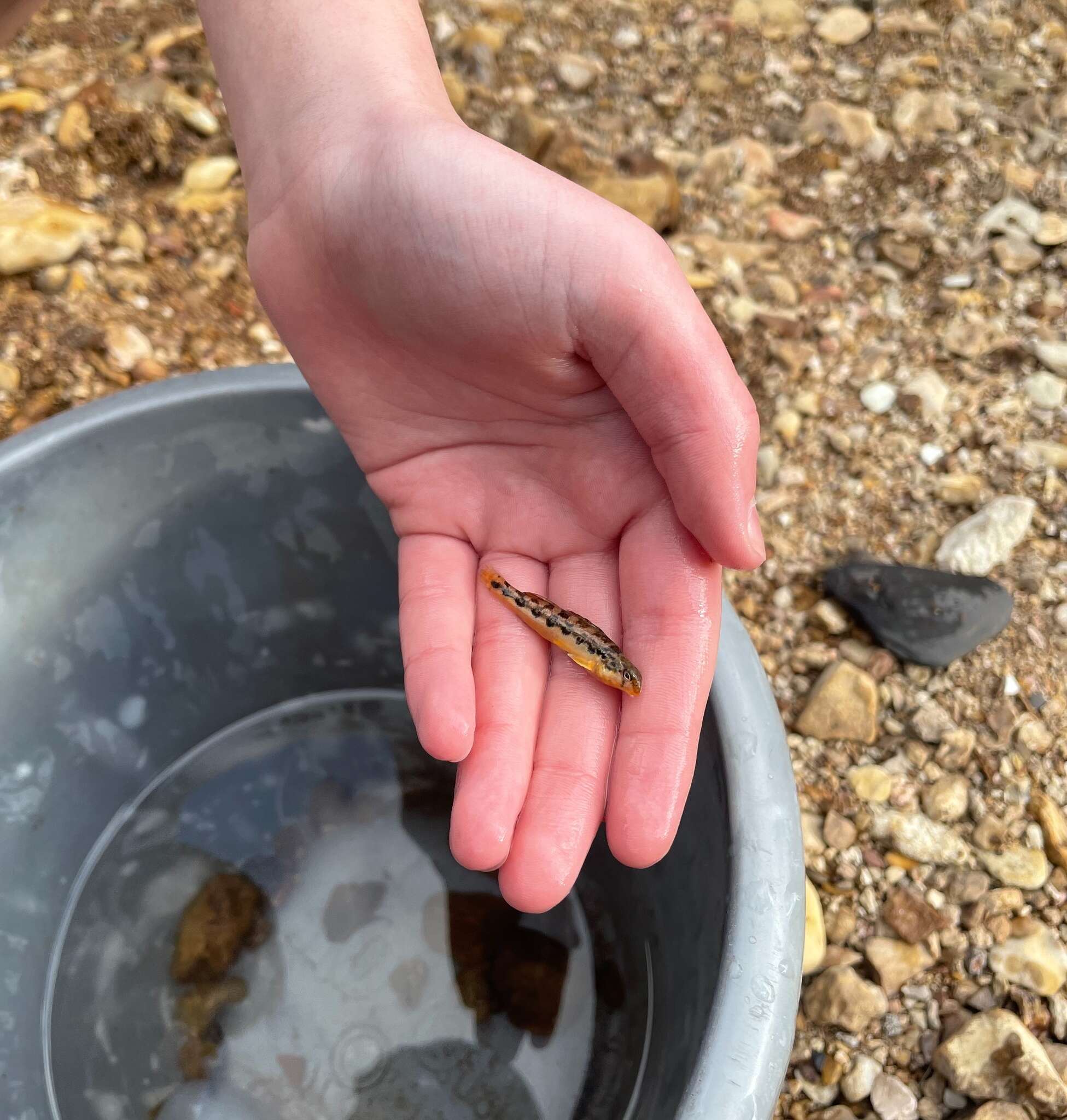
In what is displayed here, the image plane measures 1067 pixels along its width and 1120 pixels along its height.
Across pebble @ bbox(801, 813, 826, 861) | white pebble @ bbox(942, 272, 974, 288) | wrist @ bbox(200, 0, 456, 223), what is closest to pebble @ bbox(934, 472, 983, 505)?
white pebble @ bbox(942, 272, 974, 288)

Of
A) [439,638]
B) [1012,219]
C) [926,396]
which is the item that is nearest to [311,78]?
[439,638]

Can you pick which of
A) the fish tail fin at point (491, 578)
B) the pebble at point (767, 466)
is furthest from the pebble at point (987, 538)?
the fish tail fin at point (491, 578)

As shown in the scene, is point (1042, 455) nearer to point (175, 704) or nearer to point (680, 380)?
point (680, 380)

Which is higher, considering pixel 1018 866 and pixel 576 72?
pixel 576 72

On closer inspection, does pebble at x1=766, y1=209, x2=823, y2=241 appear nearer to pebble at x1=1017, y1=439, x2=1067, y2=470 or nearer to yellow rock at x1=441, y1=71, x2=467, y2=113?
pebble at x1=1017, y1=439, x2=1067, y2=470

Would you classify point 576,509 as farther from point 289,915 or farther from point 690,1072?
point 289,915

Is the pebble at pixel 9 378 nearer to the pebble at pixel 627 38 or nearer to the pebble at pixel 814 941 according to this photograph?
the pebble at pixel 814 941
